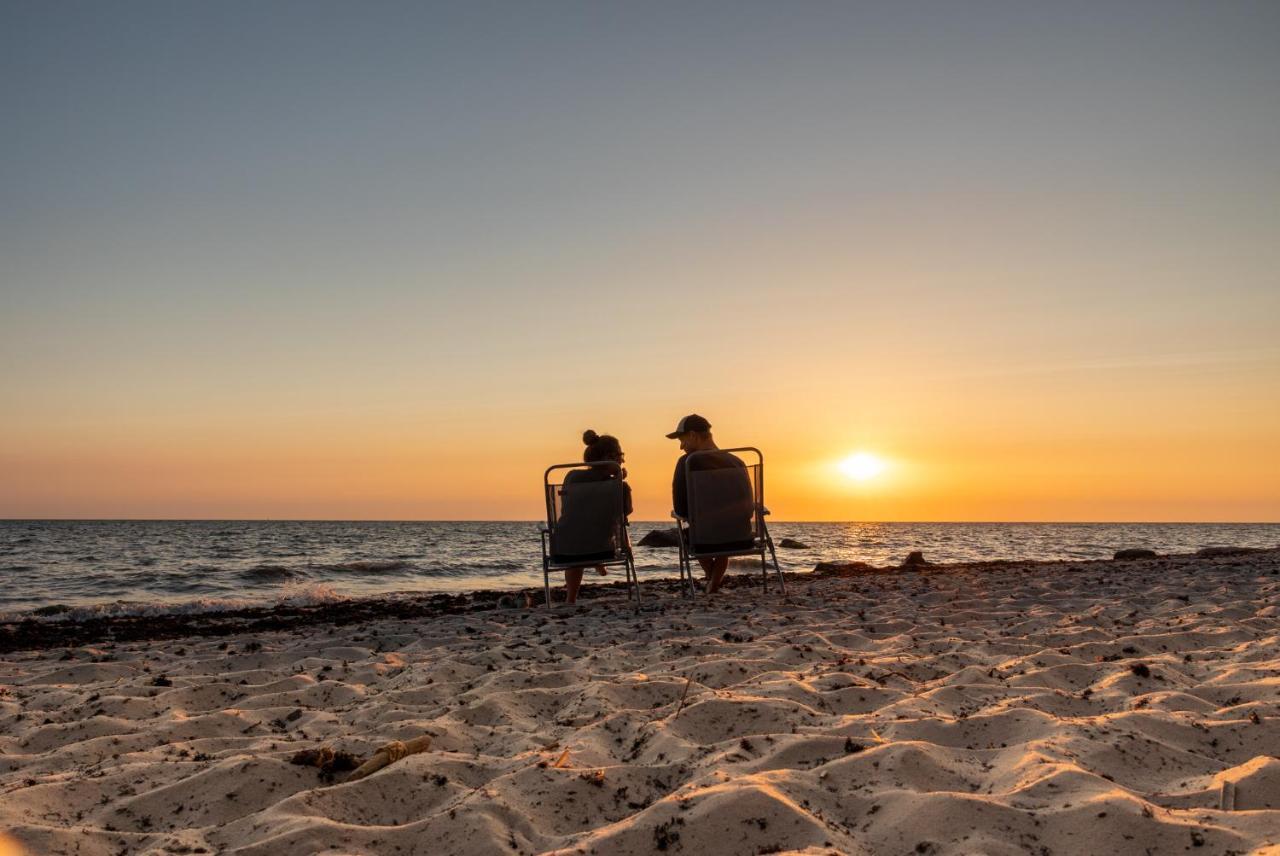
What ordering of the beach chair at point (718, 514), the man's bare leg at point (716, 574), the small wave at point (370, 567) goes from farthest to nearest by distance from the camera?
the small wave at point (370, 567)
the man's bare leg at point (716, 574)
the beach chair at point (718, 514)

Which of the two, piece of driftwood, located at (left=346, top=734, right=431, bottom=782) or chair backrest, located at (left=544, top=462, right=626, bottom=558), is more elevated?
chair backrest, located at (left=544, top=462, right=626, bottom=558)

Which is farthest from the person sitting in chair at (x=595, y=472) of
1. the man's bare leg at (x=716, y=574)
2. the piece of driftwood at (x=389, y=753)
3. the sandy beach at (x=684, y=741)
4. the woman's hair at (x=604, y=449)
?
the piece of driftwood at (x=389, y=753)

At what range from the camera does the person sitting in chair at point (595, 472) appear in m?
7.96

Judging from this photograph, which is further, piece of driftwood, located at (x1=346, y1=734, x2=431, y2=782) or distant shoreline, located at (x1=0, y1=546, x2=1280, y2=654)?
distant shoreline, located at (x1=0, y1=546, x2=1280, y2=654)

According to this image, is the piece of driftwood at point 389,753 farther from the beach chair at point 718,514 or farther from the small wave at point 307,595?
the small wave at point 307,595

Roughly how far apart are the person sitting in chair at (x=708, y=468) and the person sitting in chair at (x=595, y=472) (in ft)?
1.80

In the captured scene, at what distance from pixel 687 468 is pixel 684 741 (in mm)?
4980

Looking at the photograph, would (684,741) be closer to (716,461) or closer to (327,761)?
(327,761)

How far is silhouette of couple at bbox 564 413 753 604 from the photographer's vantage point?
792 centimetres

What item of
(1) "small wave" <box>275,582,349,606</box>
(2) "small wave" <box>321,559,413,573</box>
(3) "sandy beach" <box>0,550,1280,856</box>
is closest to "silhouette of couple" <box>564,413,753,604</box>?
(3) "sandy beach" <box>0,550,1280,856</box>

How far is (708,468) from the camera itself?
7969mm

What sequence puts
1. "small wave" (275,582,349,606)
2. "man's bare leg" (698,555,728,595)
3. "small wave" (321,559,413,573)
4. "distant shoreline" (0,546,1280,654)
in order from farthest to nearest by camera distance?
"small wave" (321,559,413,573)
"small wave" (275,582,349,606)
"man's bare leg" (698,555,728,595)
"distant shoreline" (0,546,1280,654)

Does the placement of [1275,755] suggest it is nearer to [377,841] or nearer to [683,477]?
[377,841]

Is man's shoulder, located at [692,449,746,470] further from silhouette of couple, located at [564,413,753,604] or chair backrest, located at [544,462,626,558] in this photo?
chair backrest, located at [544,462,626,558]
